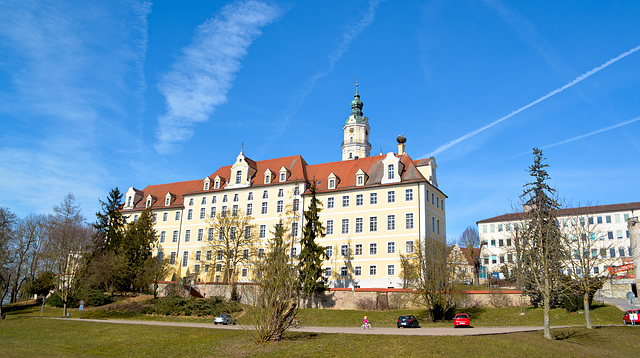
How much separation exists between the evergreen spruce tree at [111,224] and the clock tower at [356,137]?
172 ft

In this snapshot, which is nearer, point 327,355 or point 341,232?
point 327,355

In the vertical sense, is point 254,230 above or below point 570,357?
above

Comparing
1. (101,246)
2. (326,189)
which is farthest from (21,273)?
(326,189)

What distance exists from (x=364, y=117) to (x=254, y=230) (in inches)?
2155

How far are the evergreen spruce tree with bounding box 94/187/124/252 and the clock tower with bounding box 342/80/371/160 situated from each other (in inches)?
2066

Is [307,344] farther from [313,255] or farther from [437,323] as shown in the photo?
[313,255]

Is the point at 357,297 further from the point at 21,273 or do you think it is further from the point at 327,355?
the point at 21,273

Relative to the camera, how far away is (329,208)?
196ft

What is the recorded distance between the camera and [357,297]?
4688 centimetres

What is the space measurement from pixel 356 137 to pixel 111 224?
189 feet

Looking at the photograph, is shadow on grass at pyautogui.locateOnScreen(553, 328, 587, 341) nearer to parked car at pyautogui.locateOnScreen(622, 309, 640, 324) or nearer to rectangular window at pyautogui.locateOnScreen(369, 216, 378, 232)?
parked car at pyautogui.locateOnScreen(622, 309, 640, 324)

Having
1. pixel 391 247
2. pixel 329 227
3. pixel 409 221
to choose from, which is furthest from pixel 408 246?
pixel 329 227

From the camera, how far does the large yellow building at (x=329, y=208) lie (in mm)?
54219

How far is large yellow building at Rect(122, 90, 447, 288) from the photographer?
5422 cm
